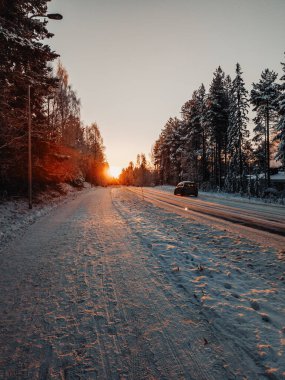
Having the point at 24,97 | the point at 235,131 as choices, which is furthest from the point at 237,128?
the point at 24,97

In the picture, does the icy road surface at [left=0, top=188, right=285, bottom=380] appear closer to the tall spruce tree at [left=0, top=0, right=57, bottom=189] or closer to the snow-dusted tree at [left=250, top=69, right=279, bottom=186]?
the tall spruce tree at [left=0, top=0, right=57, bottom=189]

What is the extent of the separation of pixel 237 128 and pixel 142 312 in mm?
34339

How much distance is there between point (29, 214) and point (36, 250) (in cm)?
667

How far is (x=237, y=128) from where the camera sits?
3350cm

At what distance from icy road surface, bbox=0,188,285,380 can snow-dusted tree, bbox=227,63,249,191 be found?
28.7 meters

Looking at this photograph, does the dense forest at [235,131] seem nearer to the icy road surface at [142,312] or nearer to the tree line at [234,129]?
the tree line at [234,129]

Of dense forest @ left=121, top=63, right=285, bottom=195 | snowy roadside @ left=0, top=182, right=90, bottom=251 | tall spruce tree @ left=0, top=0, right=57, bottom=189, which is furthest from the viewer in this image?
dense forest @ left=121, top=63, right=285, bottom=195

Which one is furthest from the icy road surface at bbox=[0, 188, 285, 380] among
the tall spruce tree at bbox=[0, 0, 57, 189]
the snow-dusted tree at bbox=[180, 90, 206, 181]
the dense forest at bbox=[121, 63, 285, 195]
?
the snow-dusted tree at bbox=[180, 90, 206, 181]

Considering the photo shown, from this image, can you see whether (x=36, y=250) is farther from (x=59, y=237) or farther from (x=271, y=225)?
(x=271, y=225)

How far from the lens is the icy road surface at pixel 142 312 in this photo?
7.79 ft

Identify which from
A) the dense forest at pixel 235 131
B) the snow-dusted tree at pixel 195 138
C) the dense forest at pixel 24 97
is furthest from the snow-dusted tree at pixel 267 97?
the dense forest at pixel 24 97

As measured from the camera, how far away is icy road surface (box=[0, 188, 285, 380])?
238 cm

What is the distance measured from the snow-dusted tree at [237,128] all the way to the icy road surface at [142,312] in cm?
2865

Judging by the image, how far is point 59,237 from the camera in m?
7.89
